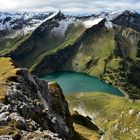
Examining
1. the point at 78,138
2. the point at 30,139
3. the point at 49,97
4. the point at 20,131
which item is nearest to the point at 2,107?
the point at 20,131

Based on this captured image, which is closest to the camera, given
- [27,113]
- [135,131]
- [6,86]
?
[27,113]

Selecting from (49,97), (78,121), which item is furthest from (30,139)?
(78,121)

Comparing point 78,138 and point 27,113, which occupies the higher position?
point 27,113

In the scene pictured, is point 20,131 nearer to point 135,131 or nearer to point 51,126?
point 51,126

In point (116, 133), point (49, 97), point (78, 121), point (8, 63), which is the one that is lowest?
point (116, 133)

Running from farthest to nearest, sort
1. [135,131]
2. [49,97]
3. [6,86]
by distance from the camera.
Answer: [135,131]
[49,97]
[6,86]

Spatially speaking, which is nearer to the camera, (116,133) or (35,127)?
(35,127)
